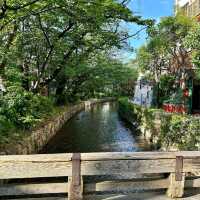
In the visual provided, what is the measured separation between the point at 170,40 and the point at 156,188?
18.9 m

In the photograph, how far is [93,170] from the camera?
20.4ft

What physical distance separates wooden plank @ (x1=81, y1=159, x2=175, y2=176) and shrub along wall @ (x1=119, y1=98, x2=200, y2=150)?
5398 millimetres

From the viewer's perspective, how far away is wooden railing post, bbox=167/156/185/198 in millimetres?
6473

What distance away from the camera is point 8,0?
13328 millimetres

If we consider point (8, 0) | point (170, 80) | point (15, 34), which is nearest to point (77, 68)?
point (170, 80)

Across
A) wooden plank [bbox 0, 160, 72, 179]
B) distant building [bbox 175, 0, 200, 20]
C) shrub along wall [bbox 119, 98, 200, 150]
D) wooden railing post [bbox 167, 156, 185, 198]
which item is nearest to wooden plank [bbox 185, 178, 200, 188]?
wooden railing post [bbox 167, 156, 185, 198]

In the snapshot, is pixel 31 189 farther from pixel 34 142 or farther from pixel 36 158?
pixel 34 142

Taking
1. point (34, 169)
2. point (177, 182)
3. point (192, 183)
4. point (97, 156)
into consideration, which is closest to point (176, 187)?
point (177, 182)

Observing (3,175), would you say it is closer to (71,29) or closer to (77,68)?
(71,29)

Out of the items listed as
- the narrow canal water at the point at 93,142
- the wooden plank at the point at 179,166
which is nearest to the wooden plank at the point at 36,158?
the wooden plank at the point at 179,166

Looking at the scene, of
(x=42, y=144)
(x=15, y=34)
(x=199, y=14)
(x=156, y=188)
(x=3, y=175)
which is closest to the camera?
(x=3, y=175)

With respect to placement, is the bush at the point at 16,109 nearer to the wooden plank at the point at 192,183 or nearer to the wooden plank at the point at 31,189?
the wooden plank at the point at 31,189

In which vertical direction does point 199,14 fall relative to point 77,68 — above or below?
above

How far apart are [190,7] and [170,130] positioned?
718 inches
